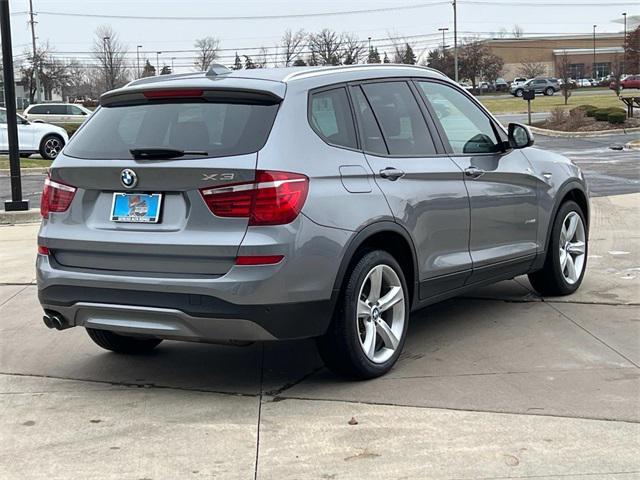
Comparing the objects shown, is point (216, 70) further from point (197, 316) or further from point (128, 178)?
point (197, 316)

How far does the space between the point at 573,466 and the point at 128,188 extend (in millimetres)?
2664

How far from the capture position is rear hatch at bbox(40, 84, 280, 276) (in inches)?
175

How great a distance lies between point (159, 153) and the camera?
4629 millimetres

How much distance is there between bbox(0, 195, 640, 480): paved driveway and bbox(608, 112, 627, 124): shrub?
25.0m

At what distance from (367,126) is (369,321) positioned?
118 cm

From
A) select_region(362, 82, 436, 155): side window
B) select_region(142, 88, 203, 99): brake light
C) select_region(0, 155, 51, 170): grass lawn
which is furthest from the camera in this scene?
select_region(0, 155, 51, 170): grass lawn

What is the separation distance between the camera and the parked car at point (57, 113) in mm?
35062

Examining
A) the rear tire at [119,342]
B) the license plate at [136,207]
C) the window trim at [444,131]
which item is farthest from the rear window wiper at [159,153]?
Result: the window trim at [444,131]

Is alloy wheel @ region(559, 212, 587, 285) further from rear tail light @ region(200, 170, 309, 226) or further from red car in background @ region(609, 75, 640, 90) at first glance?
red car in background @ region(609, 75, 640, 90)

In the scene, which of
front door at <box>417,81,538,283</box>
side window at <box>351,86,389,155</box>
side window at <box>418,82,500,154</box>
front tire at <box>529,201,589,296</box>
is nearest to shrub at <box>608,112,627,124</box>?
front tire at <box>529,201,589,296</box>

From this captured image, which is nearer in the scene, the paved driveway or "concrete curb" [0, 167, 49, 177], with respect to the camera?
the paved driveway

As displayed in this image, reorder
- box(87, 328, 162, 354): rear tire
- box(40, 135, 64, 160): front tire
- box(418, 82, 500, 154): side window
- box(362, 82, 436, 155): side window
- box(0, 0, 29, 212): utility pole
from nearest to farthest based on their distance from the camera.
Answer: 1. box(362, 82, 436, 155): side window
2. box(87, 328, 162, 354): rear tire
3. box(418, 82, 500, 154): side window
4. box(0, 0, 29, 212): utility pole
5. box(40, 135, 64, 160): front tire

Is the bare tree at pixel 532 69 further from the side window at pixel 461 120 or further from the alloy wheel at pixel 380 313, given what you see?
the alloy wheel at pixel 380 313

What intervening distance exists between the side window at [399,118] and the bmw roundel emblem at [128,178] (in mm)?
1577
